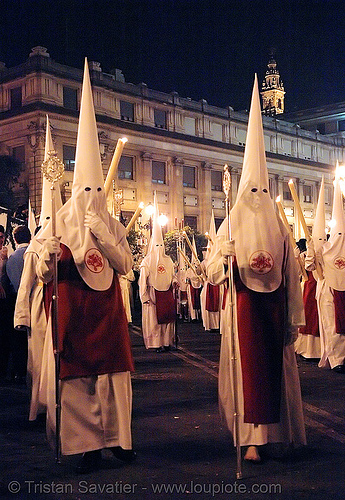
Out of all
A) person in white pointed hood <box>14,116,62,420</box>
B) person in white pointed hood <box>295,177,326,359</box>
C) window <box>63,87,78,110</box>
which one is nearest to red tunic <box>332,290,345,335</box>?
person in white pointed hood <box>295,177,326,359</box>

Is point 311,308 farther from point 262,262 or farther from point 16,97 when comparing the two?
point 16,97

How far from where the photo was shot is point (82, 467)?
5070 millimetres

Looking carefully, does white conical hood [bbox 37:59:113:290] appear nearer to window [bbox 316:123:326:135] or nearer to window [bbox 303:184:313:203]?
window [bbox 303:184:313:203]

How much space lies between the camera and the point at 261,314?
18.3ft

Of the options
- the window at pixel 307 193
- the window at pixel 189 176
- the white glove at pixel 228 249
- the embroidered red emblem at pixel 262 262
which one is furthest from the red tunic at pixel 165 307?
the window at pixel 307 193

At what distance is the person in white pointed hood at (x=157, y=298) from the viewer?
13.7m

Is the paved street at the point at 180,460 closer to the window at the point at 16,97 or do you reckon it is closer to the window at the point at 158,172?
the window at the point at 16,97

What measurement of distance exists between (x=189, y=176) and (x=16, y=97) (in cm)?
1584

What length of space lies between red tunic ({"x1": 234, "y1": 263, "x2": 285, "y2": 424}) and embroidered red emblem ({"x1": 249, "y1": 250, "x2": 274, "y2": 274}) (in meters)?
0.16

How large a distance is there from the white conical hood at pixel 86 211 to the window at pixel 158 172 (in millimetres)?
45381

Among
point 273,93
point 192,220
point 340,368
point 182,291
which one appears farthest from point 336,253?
point 273,93

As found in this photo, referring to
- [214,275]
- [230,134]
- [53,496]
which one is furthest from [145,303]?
[230,134]

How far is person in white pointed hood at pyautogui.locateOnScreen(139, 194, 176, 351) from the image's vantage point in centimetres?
1366

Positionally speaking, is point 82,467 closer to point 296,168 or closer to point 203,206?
point 203,206
